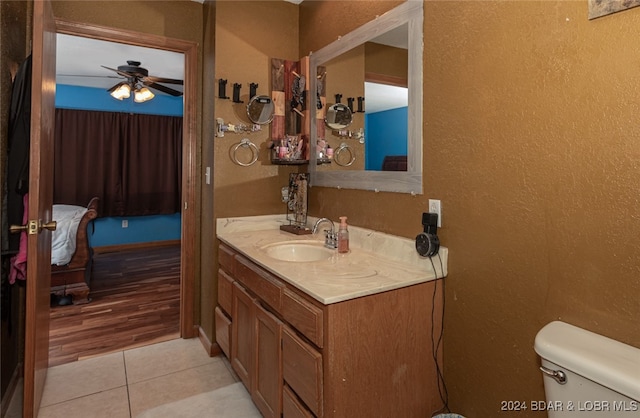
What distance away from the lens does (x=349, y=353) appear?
49.2 inches

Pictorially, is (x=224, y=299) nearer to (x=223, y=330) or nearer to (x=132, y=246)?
(x=223, y=330)

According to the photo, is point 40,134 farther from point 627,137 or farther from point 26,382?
point 627,137

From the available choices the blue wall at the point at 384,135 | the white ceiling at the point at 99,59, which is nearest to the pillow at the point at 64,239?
the white ceiling at the point at 99,59

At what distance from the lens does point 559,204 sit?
114cm

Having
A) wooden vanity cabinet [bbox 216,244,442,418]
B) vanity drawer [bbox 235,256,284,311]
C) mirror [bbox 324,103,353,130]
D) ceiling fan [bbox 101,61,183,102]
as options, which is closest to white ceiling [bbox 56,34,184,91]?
ceiling fan [bbox 101,61,183,102]

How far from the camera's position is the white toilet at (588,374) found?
86cm

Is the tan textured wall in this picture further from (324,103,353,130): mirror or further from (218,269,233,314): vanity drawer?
(218,269,233,314): vanity drawer

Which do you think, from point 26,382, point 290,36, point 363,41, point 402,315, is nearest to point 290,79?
point 290,36

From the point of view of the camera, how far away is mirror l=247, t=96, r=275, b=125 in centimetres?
245

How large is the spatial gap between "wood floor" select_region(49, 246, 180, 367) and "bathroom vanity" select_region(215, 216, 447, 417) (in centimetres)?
135

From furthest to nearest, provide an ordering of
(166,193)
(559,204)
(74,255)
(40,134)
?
(166,193) → (74,255) → (40,134) → (559,204)

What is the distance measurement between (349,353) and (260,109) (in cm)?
179

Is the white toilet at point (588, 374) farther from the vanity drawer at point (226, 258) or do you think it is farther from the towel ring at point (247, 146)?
the towel ring at point (247, 146)

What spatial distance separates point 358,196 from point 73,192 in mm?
5018
